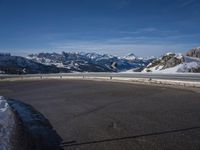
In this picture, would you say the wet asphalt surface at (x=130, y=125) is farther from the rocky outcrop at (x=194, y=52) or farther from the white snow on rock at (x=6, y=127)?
the rocky outcrop at (x=194, y=52)

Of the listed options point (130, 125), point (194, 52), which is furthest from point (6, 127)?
point (194, 52)

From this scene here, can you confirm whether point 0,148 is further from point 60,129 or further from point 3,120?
point 3,120

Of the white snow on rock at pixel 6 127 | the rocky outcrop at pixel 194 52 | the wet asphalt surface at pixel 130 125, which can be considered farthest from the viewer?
the rocky outcrop at pixel 194 52

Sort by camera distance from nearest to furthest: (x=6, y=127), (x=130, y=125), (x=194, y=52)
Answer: (x=130, y=125) → (x=6, y=127) → (x=194, y=52)

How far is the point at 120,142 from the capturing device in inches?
287

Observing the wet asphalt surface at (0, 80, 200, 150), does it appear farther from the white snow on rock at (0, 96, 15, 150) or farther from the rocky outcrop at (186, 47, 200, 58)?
the rocky outcrop at (186, 47, 200, 58)

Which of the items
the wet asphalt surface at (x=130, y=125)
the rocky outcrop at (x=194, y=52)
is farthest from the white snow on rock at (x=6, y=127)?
the rocky outcrop at (x=194, y=52)

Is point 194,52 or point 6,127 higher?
point 194,52

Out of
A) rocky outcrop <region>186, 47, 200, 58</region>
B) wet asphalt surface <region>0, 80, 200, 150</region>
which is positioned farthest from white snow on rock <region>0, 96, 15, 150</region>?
rocky outcrop <region>186, 47, 200, 58</region>

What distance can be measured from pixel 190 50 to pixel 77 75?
128 feet

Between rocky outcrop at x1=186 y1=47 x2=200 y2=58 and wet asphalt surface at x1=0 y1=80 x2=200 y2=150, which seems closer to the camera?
wet asphalt surface at x1=0 y1=80 x2=200 y2=150

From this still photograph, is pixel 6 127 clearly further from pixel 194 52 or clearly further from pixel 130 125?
pixel 194 52

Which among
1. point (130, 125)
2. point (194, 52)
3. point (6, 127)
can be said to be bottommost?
point (6, 127)

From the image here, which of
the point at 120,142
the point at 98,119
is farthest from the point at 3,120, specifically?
the point at 120,142
